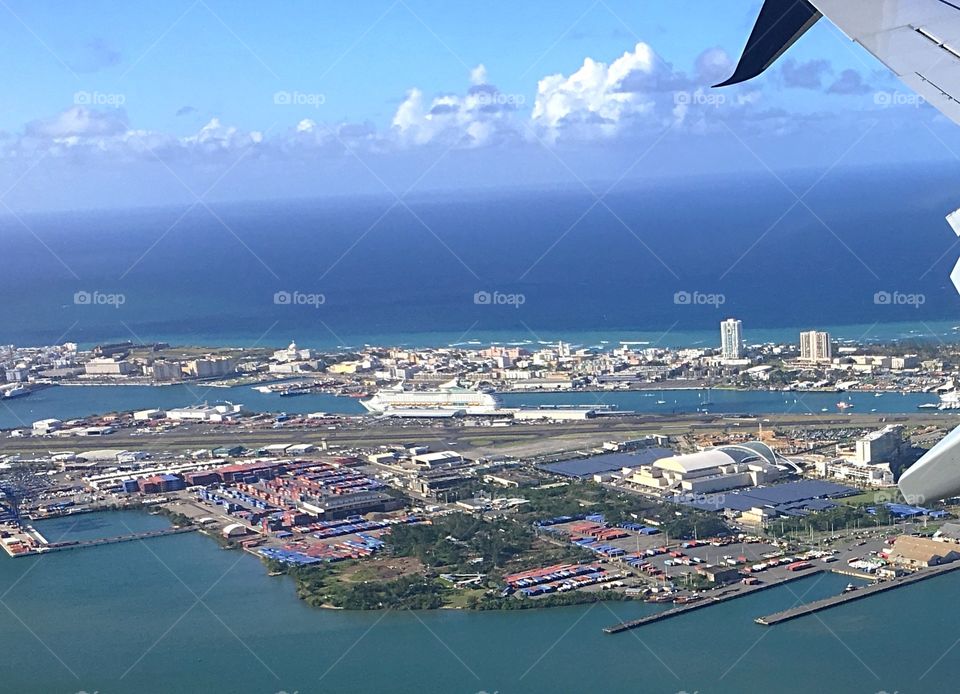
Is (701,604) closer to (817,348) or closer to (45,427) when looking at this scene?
(45,427)

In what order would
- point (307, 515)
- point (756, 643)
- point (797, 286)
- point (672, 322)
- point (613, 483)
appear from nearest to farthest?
point (756, 643) → point (307, 515) → point (613, 483) → point (672, 322) → point (797, 286)

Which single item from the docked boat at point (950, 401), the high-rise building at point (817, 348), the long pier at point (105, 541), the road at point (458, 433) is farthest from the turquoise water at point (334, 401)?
the long pier at point (105, 541)

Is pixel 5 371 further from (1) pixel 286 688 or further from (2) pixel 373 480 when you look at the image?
(1) pixel 286 688

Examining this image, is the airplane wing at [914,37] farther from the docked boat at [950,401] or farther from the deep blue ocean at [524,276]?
the deep blue ocean at [524,276]

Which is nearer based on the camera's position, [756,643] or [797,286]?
[756,643]

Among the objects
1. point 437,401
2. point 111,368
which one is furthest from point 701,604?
point 111,368

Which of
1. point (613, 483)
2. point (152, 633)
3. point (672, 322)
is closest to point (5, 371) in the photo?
point (672, 322)

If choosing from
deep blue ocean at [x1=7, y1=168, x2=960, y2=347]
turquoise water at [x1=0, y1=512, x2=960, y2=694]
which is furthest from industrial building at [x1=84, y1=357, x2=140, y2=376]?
turquoise water at [x1=0, y1=512, x2=960, y2=694]
